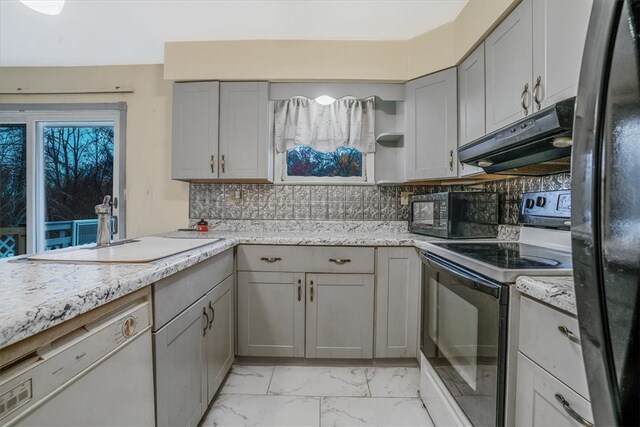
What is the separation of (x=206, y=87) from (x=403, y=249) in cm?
192

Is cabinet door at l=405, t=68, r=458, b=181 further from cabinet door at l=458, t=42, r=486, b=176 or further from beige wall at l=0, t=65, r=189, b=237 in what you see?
beige wall at l=0, t=65, r=189, b=237

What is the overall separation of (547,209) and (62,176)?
3.86m

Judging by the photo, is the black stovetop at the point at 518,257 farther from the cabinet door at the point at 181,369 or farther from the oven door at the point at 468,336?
the cabinet door at the point at 181,369

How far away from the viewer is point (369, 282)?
6.15 ft

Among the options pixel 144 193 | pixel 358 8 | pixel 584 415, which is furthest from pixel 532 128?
pixel 144 193

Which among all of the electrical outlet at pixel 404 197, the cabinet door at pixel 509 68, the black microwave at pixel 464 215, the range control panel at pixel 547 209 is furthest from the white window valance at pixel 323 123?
the range control panel at pixel 547 209

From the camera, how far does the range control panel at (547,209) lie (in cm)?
133

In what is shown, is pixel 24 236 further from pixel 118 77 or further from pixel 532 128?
pixel 532 128

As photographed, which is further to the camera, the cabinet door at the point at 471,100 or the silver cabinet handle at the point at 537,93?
the cabinet door at the point at 471,100

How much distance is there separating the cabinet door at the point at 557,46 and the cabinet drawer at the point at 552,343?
92cm

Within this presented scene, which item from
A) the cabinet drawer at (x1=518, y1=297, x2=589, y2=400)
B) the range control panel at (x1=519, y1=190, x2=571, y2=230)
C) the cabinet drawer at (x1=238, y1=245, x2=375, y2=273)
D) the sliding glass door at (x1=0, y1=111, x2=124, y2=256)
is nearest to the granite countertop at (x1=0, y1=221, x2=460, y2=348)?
the cabinet drawer at (x1=238, y1=245, x2=375, y2=273)

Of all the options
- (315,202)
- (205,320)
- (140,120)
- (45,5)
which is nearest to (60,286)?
(205,320)

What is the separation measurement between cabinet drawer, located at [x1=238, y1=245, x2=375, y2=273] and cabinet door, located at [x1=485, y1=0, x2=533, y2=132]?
110cm

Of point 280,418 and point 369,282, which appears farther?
point 369,282
